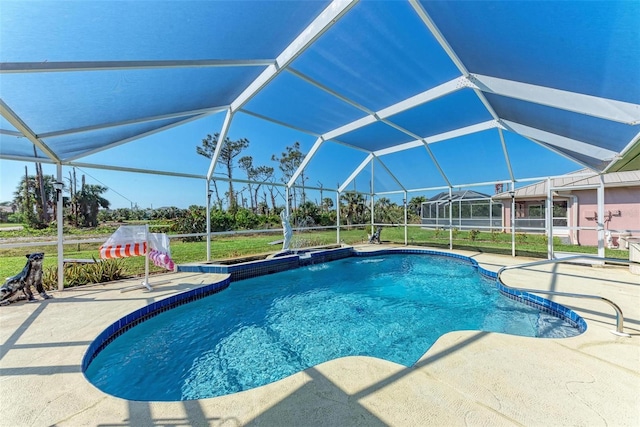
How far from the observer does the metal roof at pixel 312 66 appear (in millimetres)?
2385

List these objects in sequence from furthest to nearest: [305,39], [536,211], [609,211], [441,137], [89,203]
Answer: [536,211], [609,211], [89,203], [441,137], [305,39]

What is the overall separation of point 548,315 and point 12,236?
1493 cm

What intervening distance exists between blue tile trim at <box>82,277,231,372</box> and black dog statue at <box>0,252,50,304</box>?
84.0 inches

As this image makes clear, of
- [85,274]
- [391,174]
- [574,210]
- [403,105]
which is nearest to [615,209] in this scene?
[574,210]

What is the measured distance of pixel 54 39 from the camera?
2.39 m

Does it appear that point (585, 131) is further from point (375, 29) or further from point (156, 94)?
point (156, 94)

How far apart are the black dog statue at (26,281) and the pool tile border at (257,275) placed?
216 centimetres

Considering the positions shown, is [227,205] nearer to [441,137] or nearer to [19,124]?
[19,124]

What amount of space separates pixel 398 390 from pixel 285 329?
2586mm

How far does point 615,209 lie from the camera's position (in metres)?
10.4

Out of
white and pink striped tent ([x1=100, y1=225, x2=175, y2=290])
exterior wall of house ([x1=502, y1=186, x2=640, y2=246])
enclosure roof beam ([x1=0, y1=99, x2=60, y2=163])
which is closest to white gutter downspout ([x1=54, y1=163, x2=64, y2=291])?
enclosure roof beam ([x1=0, y1=99, x2=60, y2=163])

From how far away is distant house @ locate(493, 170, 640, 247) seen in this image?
927 cm

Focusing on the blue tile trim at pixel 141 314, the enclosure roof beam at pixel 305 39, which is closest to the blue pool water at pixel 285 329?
the blue tile trim at pixel 141 314

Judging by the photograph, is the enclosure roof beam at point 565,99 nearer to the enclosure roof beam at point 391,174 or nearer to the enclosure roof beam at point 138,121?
the enclosure roof beam at point 138,121
